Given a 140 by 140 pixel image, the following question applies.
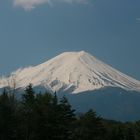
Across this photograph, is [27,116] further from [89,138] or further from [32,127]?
[89,138]

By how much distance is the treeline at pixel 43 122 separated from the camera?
56.4m

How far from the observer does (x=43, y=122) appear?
2297 inches

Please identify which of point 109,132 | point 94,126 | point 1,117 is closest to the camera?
point 1,117

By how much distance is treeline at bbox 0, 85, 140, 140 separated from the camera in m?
56.4

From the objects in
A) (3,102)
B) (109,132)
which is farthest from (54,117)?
(109,132)

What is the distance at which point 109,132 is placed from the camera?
8462cm

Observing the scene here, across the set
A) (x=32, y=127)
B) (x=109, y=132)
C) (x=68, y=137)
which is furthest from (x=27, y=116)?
(x=109, y=132)

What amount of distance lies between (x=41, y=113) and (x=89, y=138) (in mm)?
5726

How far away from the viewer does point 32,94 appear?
60875 mm

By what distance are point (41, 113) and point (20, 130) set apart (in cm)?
287

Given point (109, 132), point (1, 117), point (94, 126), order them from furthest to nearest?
point (109, 132)
point (94, 126)
point (1, 117)

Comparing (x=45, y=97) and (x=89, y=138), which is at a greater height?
(x=45, y=97)

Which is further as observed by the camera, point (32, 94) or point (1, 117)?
point (32, 94)

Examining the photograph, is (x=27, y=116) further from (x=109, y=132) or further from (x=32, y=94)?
(x=109, y=132)
